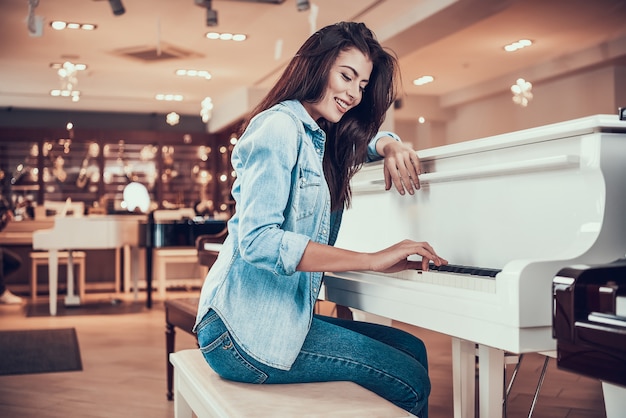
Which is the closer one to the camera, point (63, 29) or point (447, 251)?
point (447, 251)

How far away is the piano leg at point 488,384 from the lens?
81.6 inches

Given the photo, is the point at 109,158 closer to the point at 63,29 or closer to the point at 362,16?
the point at 63,29

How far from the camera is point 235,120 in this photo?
12.4m

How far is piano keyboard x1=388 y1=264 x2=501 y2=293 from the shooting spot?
152 cm

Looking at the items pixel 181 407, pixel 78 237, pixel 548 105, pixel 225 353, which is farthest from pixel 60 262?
pixel 225 353

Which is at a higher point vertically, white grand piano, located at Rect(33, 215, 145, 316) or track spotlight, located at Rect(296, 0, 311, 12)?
track spotlight, located at Rect(296, 0, 311, 12)

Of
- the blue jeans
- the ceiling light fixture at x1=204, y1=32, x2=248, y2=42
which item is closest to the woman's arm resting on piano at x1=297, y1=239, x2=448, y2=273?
the blue jeans

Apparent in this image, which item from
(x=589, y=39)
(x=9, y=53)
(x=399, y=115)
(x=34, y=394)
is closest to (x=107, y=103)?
(x=9, y=53)

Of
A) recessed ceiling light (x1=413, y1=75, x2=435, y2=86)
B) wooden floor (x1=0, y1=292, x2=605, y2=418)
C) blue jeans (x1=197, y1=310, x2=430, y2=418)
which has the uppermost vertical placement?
recessed ceiling light (x1=413, y1=75, x2=435, y2=86)

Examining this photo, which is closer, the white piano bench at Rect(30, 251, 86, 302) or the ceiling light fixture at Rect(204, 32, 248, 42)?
the ceiling light fixture at Rect(204, 32, 248, 42)

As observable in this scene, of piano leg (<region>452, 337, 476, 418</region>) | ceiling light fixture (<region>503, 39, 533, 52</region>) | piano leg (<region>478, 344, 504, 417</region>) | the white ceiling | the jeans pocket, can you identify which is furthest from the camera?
ceiling light fixture (<region>503, 39, 533, 52</region>)

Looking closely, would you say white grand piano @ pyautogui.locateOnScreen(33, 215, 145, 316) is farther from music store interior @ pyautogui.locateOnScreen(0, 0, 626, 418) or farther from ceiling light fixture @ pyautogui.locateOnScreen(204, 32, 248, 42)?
ceiling light fixture @ pyautogui.locateOnScreen(204, 32, 248, 42)

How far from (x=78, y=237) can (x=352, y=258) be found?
270 inches

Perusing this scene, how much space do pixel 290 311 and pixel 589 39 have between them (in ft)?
26.6
